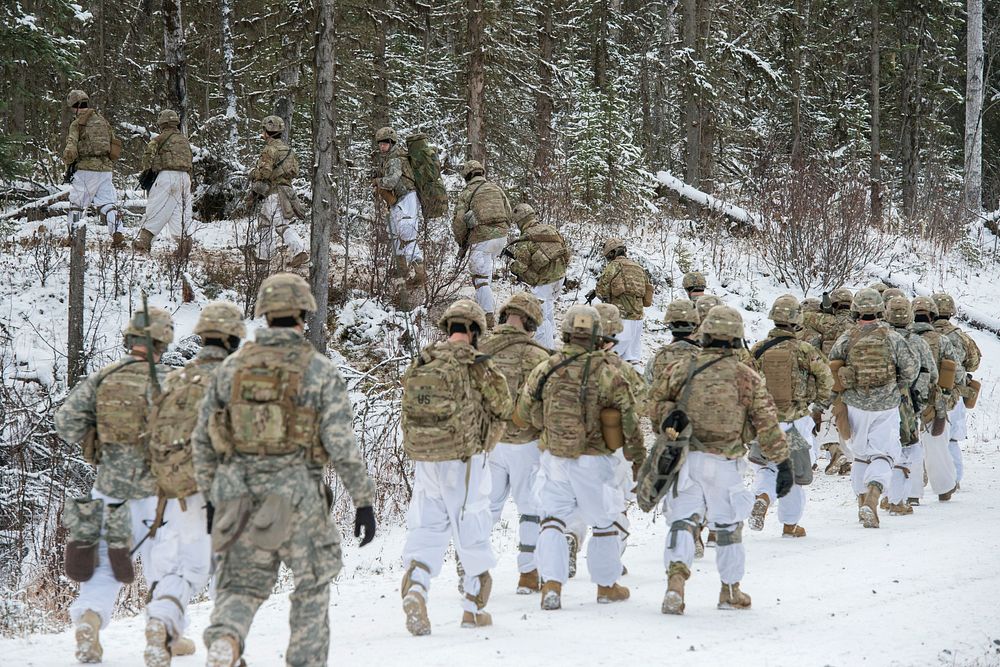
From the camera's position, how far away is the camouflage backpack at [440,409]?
727 cm

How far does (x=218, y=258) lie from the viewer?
16.7m

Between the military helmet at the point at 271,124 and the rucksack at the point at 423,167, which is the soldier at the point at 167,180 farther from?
the rucksack at the point at 423,167

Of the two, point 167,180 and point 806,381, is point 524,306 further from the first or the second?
point 167,180

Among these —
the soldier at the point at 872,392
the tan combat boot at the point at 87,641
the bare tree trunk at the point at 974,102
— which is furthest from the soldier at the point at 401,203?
the bare tree trunk at the point at 974,102

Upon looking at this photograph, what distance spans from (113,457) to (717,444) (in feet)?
13.9

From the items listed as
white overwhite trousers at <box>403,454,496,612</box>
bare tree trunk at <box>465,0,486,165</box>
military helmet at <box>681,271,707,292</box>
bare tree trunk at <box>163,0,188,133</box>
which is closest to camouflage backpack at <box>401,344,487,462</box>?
white overwhite trousers at <box>403,454,496,612</box>

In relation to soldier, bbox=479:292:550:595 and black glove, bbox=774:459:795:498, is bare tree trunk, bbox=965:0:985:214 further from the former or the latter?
soldier, bbox=479:292:550:595

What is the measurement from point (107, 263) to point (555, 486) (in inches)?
409

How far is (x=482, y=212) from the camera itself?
14.2 meters

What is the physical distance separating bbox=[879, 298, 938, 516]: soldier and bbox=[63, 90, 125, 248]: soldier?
1084cm

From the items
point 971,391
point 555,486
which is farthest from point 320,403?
point 971,391

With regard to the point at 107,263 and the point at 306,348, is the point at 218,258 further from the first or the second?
the point at 306,348

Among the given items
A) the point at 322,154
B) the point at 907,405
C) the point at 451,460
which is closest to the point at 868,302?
the point at 907,405

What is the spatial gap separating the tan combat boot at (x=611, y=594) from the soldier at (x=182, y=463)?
304cm
